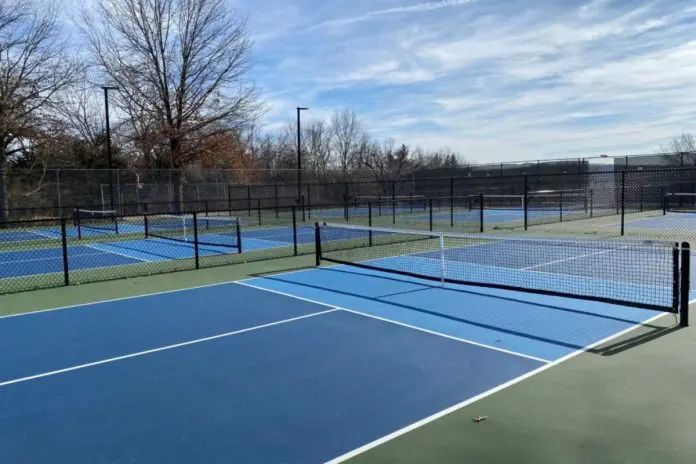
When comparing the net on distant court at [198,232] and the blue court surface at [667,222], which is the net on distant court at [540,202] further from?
the net on distant court at [198,232]

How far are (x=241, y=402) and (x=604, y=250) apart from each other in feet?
38.6

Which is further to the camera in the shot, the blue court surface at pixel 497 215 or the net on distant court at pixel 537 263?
the blue court surface at pixel 497 215

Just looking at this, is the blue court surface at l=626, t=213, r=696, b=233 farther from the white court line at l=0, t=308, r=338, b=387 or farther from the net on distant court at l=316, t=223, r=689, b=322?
the white court line at l=0, t=308, r=338, b=387

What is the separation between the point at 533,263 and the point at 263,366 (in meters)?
8.09

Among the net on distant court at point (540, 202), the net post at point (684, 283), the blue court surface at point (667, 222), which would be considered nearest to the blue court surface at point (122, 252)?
the net post at point (684, 283)

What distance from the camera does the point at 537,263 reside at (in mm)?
12062

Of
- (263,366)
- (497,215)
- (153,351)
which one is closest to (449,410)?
(263,366)

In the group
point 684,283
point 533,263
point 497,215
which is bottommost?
point 533,263

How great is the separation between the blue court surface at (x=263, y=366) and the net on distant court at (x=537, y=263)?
2.28ft

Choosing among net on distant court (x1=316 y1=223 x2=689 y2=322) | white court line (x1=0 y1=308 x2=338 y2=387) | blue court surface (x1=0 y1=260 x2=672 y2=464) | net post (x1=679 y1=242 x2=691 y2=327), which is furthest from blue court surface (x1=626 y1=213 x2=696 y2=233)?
white court line (x1=0 y1=308 x2=338 y2=387)

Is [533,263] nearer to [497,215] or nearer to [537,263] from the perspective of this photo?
[537,263]

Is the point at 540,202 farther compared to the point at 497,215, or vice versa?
the point at 540,202

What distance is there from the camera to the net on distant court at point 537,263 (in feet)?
27.0

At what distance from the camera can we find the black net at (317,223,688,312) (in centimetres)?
863
